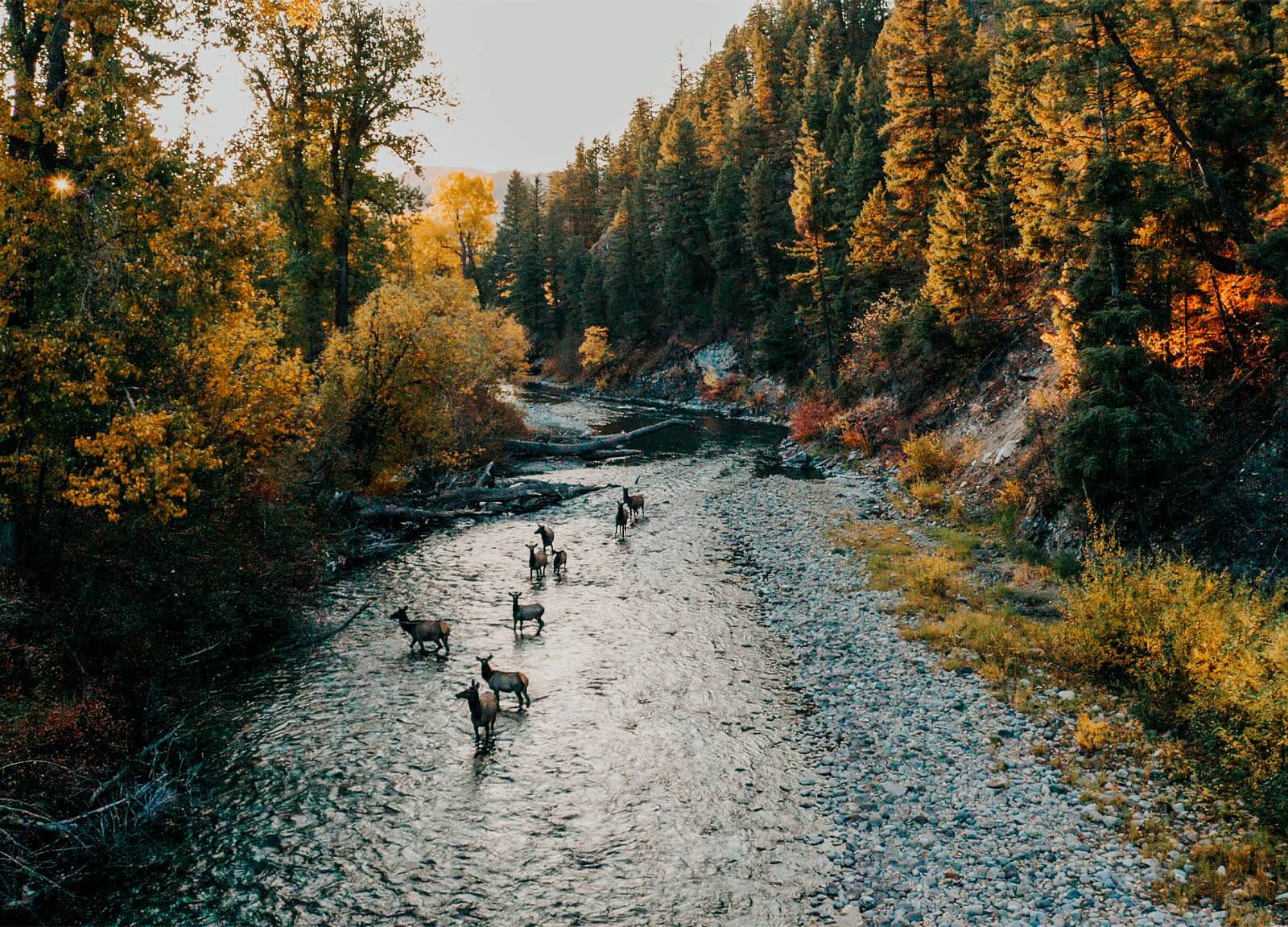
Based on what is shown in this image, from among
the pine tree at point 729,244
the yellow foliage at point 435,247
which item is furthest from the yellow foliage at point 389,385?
the pine tree at point 729,244

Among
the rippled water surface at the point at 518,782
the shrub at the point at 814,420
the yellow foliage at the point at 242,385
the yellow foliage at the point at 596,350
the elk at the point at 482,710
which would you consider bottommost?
the rippled water surface at the point at 518,782

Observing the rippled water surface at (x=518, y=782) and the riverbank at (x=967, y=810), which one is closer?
the riverbank at (x=967, y=810)

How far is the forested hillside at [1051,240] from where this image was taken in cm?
1666

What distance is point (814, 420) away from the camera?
4369cm

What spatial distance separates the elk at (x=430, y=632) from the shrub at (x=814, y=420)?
30.3 meters

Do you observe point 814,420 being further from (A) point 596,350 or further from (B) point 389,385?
(A) point 596,350

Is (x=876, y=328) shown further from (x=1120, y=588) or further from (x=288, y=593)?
(x=288, y=593)

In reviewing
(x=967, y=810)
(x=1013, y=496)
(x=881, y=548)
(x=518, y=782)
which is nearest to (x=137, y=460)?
(x=518, y=782)

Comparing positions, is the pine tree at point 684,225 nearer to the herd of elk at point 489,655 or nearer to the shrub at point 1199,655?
the herd of elk at point 489,655

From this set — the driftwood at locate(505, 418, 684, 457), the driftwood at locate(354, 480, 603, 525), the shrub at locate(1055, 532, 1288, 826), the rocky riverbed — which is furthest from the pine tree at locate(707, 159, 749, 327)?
the shrub at locate(1055, 532, 1288, 826)

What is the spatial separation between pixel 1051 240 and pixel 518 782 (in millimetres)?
27614

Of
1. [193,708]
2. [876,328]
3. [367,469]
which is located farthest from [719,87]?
[193,708]

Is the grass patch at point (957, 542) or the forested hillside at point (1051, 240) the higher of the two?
the forested hillside at point (1051, 240)

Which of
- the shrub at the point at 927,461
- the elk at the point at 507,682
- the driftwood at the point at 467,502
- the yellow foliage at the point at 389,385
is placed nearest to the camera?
the elk at the point at 507,682
